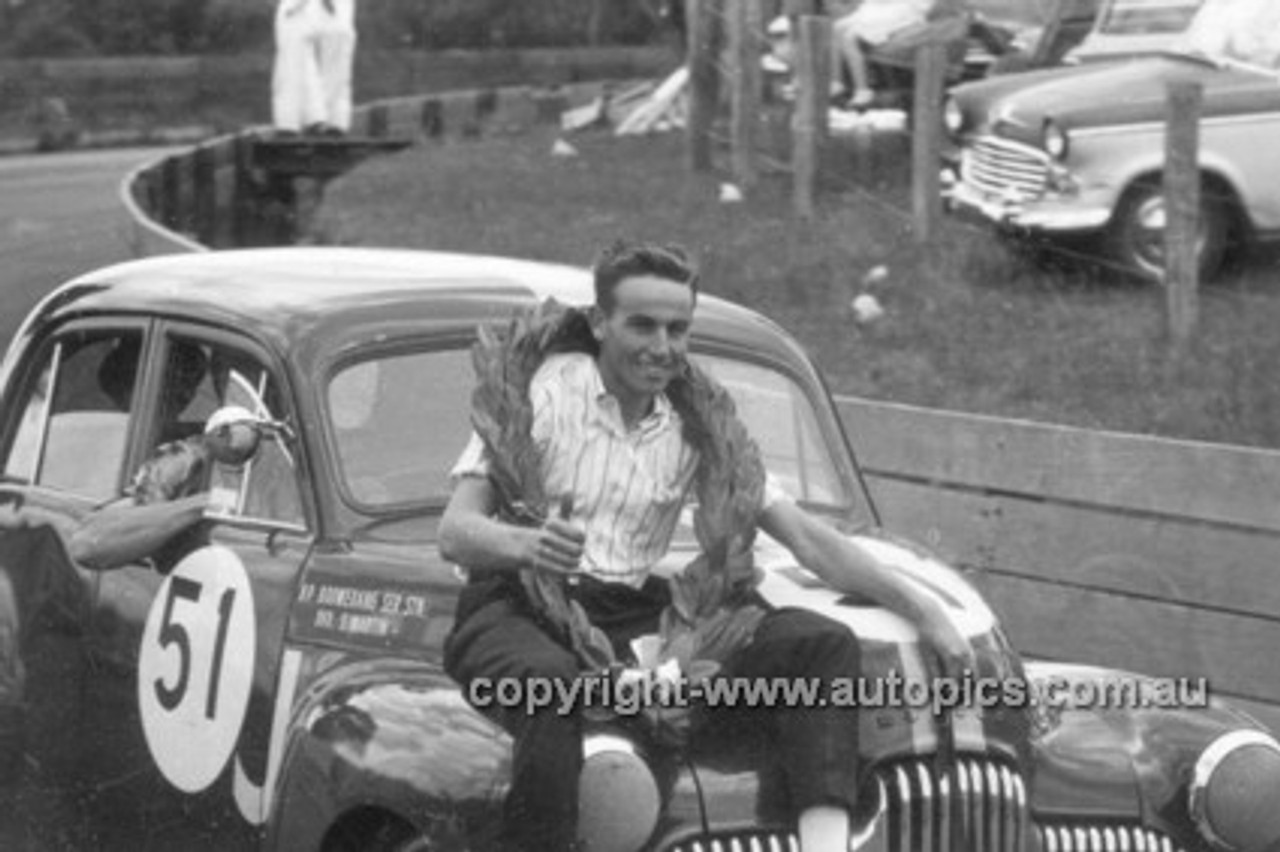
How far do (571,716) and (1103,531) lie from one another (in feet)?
14.6

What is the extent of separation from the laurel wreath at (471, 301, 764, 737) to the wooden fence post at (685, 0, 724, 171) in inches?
628

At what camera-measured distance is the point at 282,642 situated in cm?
686

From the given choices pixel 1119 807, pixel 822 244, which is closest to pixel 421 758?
pixel 1119 807

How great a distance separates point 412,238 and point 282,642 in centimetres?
1595

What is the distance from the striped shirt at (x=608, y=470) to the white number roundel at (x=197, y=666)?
36.9 inches

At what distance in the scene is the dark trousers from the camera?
5.72 meters

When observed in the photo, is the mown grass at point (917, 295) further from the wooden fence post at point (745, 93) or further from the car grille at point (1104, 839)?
the car grille at point (1104, 839)

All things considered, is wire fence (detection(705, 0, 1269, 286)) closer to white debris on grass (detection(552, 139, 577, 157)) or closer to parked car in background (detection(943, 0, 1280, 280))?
parked car in background (detection(943, 0, 1280, 280))

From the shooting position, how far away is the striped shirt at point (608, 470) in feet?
20.8

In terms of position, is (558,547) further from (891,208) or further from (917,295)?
(891,208)

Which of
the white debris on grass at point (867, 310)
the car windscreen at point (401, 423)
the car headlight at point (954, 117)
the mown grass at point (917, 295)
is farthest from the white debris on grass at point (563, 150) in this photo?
the car windscreen at point (401, 423)

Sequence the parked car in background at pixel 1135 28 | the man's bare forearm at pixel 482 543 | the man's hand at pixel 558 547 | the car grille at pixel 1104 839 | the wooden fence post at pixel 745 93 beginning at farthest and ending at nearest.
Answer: the wooden fence post at pixel 745 93 < the parked car in background at pixel 1135 28 < the car grille at pixel 1104 839 < the man's bare forearm at pixel 482 543 < the man's hand at pixel 558 547

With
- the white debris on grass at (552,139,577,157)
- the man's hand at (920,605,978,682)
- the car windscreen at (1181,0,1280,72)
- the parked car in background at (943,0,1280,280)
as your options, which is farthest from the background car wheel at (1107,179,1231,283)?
the white debris on grass at (552,139,577,157)

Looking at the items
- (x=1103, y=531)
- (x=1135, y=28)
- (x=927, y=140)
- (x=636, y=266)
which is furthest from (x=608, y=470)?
(x=1135, y=28)
